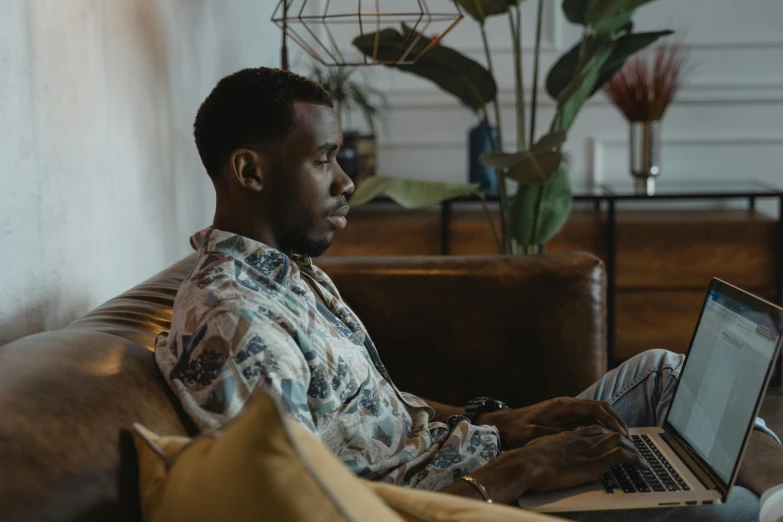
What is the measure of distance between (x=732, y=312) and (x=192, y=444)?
0.85 m

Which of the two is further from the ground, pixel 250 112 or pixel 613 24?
pixel 613 24

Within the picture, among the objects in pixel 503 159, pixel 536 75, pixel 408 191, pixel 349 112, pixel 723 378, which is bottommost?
pixel 723 378

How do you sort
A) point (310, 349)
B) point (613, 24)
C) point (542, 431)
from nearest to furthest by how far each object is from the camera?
1. point (310, 349)
2. point (542, 431)
3. point (613, 24)

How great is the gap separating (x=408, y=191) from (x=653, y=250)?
1.01 m

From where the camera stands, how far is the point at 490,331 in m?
1.94

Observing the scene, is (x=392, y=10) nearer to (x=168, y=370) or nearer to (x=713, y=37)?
(x=713, y=37)

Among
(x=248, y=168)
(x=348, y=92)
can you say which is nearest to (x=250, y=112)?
(x=248, y=168)

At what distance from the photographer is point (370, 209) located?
3.53 metres

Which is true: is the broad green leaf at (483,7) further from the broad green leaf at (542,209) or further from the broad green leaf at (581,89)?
the broad green leaf at (542,209)

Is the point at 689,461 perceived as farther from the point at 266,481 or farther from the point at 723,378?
the point at 266,481

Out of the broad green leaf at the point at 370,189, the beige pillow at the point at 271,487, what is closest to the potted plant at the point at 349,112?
the broad green leaf at the point at 370,189

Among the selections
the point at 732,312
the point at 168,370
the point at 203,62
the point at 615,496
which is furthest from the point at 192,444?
the point at 203,62

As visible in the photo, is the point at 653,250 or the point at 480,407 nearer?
the point at 480,407

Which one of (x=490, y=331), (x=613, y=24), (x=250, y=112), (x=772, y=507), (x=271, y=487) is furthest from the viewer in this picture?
(x=613, y=24)
